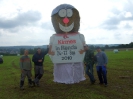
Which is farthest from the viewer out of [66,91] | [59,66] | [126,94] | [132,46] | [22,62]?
[132,46]

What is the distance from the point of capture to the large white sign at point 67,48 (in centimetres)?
995

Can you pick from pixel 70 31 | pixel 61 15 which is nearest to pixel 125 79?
pixel 70 31

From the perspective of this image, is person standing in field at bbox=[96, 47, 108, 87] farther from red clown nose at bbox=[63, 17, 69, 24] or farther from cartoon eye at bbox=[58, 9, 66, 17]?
cartoon eye at bbox=[58, 9, 66, 17]

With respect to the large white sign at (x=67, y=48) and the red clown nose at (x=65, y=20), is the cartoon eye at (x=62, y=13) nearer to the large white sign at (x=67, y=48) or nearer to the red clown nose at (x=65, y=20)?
the red clown nose at (x=65, y=20)

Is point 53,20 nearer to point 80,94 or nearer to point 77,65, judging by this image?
point 77,65

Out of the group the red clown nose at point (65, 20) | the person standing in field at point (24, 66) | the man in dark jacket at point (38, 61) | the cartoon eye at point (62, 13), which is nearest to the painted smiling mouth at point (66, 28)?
the red clown nose at point (65, 20)

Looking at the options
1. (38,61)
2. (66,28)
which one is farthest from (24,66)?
(66,28)

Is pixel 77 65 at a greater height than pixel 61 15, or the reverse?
pixel 61 15

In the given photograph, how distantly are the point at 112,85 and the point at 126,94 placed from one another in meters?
1.70

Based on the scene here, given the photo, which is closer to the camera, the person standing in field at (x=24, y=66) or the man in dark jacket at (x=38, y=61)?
the person standing in field at (x=24, y=66)

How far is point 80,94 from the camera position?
8289 mm

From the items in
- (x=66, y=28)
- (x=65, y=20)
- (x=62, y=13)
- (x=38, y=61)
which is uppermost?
(x=62, y=13)

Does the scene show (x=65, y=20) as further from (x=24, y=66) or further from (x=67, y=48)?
(x=24, y=66)

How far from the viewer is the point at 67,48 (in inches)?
392
